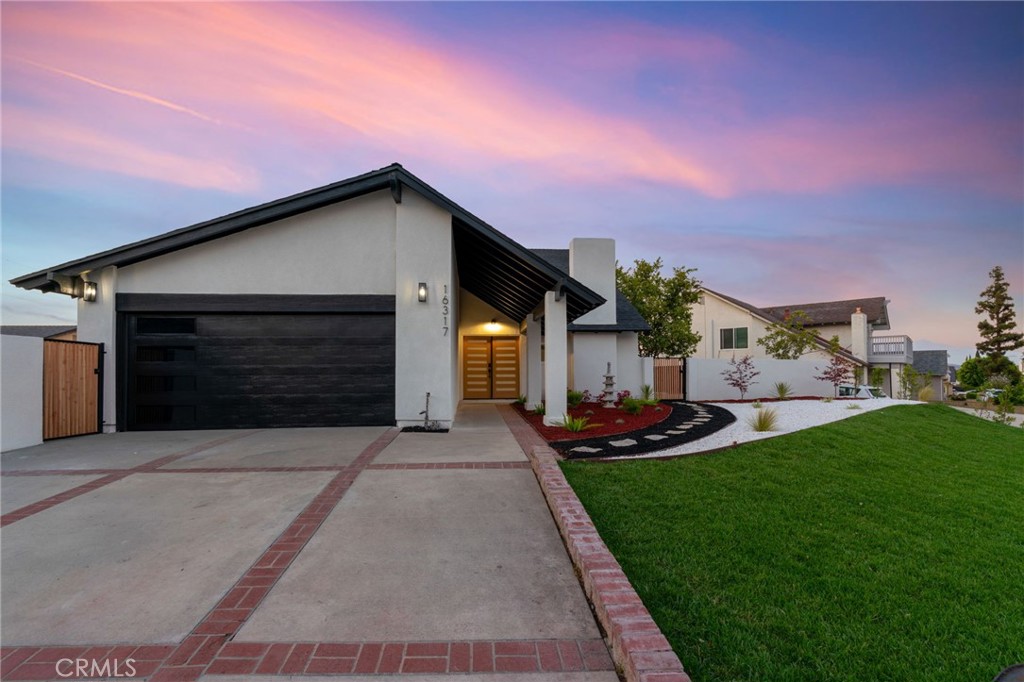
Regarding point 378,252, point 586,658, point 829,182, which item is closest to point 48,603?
point 586,658

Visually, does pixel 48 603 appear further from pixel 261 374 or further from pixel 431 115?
pixel 431 115

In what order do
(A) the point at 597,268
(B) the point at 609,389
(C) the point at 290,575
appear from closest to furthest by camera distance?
1. (C) the point at 290,575
2. (B) the point at 609,389
3. (A) the point at 597,268

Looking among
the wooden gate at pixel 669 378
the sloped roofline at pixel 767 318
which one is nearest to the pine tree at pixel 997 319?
the sloped roofline at pixel 767 318

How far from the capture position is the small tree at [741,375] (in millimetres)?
14344

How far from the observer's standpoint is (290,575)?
2764mm

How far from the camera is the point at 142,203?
→ 12109mm

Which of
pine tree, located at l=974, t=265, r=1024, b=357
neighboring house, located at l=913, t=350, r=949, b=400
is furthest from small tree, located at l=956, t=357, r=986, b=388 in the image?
neighboring house, located at l=913, t=350, r=949, b=400

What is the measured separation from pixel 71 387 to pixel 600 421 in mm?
10181

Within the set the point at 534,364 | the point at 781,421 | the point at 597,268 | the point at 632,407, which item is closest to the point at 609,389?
the point at 632,407

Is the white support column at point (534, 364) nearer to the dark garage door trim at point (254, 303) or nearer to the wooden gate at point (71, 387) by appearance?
the dark garage door trim at point (254, 303)

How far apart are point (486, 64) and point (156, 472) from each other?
1029 cm

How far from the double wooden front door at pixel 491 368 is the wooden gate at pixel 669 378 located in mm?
5160

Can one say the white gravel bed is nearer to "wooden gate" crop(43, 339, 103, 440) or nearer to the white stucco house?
the white stucco house

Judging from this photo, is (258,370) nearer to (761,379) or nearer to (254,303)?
(254,303)
